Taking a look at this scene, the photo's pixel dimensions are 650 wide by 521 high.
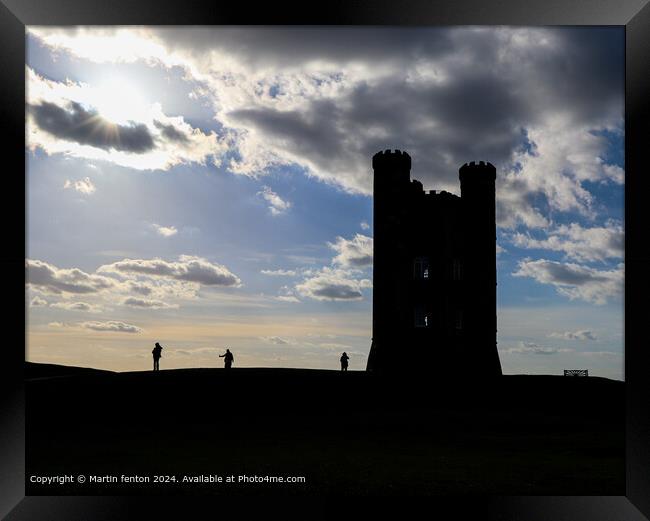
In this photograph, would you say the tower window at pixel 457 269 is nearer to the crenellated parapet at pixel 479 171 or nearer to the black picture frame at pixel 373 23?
the crenellated parapet at pixel 479 171

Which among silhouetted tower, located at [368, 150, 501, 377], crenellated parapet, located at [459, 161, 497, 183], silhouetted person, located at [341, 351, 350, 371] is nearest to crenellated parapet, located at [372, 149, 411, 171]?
silhouetted tower, located at [368, 150, 501, 377]

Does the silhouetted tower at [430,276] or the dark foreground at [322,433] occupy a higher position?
the silhouetted tower at [430,276]

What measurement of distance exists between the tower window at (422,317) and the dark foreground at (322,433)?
27.4ft

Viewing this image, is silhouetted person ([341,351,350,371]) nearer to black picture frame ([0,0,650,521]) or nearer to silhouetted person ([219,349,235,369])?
silhouetted person ([219,349,235,369])

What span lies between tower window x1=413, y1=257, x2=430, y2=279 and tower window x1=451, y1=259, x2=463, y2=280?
5.24 ft

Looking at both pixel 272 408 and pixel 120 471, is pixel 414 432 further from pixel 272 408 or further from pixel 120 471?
pixel 120 471

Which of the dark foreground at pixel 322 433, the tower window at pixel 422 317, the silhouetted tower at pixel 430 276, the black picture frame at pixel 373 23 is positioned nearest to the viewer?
the black picture frame at pixel 373 23

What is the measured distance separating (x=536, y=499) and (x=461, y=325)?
103 feet

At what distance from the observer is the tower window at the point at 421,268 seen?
39344 mm

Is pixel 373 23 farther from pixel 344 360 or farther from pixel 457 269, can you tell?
pixel 457 269

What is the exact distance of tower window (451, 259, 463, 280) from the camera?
39678 millimetres

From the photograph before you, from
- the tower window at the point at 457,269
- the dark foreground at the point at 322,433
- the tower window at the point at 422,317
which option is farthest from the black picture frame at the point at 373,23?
the tower window at the point at 457,269

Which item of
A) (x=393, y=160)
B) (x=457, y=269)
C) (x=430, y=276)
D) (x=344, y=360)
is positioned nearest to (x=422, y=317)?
(x=430, y=276)

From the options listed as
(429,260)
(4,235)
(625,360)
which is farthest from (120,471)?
(429,260)
